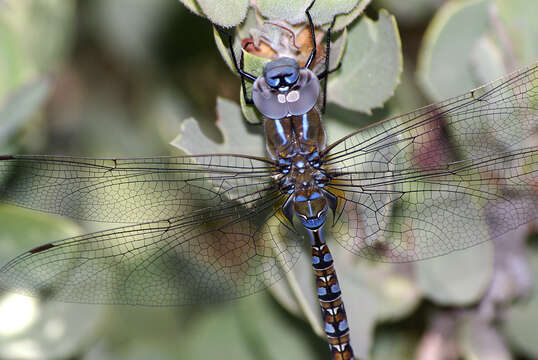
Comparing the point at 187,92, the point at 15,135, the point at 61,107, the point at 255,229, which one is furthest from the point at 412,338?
the point at 61,107

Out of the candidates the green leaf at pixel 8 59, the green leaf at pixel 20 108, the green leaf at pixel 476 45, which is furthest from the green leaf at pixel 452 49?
the green leaf at pixel 8 59

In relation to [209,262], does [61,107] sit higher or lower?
higher

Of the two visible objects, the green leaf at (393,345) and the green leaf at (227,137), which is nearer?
the green leaf at (227,137)

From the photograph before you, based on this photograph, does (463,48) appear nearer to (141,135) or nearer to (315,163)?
(315,163)

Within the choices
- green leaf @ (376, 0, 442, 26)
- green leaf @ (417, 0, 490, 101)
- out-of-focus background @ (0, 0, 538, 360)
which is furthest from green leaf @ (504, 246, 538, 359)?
green leaf @ (376, 0, 442, 26)

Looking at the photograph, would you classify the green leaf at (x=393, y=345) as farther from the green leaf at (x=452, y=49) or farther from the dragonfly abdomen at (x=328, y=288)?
the green leaf at (x=452, y=49)

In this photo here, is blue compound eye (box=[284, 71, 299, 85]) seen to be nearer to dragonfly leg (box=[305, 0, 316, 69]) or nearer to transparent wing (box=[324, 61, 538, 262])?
dragonfly leg (box=[305, 0, 316, 69])

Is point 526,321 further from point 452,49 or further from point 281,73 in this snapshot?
point 281,73

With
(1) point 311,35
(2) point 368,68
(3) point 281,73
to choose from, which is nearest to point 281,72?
(3) point 281,73
